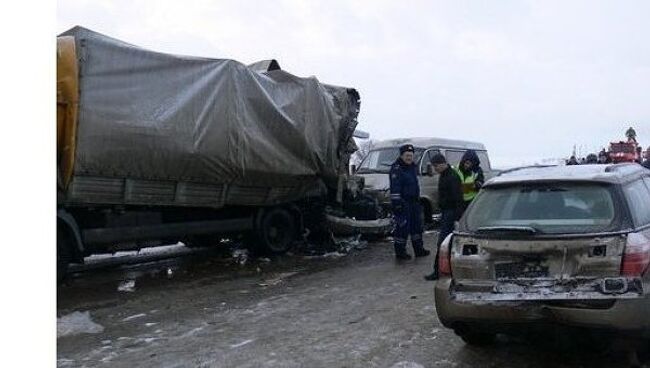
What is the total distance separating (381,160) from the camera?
45.7 ft

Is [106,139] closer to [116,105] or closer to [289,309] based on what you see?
[116,105]

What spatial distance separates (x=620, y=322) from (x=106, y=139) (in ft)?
19.5

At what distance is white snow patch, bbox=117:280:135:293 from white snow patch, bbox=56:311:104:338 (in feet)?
4.38

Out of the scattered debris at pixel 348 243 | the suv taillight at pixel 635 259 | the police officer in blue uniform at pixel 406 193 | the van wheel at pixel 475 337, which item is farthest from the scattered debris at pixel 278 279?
the suv taillight at pixel 635 259

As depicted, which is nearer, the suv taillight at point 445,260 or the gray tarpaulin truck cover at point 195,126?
the suv taillight at point 445,260

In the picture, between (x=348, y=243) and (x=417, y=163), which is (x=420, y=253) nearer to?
(x=348, y=243)

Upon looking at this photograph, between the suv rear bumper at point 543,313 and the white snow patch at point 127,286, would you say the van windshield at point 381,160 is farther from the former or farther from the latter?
the suv rear bumper at point 543,313

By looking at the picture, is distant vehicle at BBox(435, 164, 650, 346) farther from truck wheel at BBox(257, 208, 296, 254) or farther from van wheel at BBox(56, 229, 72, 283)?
truck wheel at BBox(257, 208, 296, 254)

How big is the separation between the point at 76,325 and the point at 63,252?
1.81 m

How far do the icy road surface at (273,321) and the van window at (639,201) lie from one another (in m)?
1.06

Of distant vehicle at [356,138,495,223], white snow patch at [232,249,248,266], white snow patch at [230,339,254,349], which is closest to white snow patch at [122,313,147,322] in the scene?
white snow patch at [230,339,254,349]

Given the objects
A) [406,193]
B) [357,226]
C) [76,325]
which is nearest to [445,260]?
→ [76,325]

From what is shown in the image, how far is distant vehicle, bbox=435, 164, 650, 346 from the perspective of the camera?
4270 millimetres

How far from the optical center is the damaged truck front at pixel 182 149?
25.2ft
